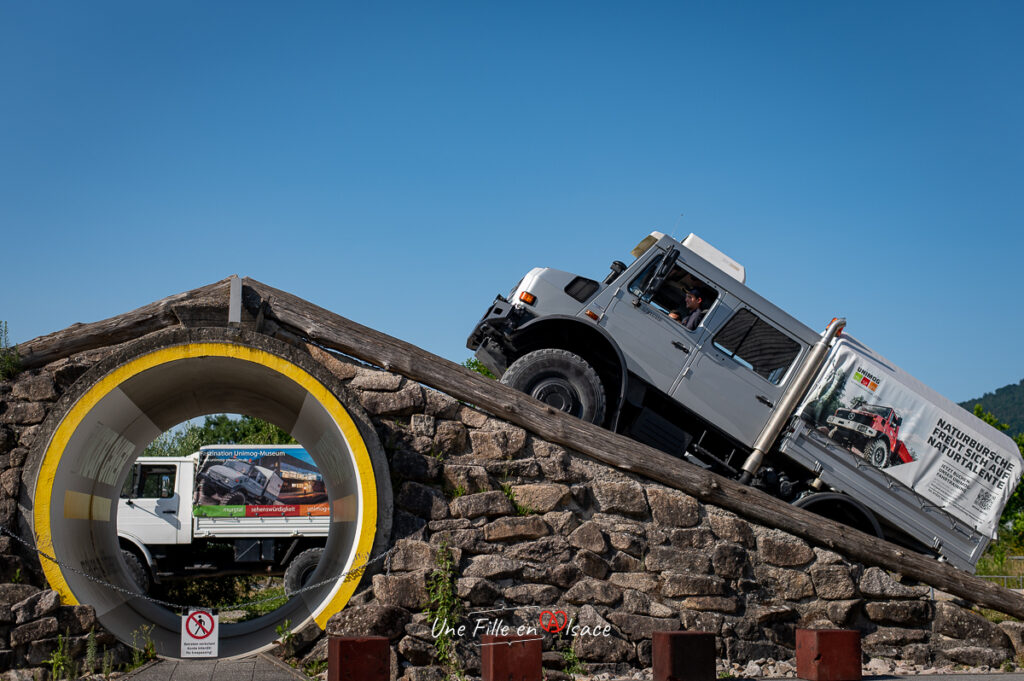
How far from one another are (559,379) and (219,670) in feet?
13.7

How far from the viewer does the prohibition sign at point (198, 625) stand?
6.32 metres

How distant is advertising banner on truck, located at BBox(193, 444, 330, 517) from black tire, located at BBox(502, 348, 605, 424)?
23.3 ft

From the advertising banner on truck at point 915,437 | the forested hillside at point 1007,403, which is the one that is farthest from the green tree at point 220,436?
the forested hillside at point 1007,403

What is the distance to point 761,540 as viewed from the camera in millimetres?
7742

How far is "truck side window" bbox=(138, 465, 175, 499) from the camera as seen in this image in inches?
562

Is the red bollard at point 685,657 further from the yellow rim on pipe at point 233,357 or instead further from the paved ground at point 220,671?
the yellow rim on pipe at point 233,357

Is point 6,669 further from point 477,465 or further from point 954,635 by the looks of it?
point 954,635

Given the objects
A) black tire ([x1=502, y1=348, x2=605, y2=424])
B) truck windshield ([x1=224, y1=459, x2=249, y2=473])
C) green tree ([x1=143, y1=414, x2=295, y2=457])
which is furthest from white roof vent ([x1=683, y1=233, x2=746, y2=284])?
green tree ([x1=143, y1=414, x2=295, y2=457])

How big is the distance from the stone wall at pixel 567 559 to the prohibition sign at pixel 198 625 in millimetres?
764

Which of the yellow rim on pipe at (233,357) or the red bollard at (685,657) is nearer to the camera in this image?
the red bollard at (685,657)

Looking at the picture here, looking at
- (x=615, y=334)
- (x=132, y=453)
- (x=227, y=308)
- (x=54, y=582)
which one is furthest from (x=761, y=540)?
(x=132, y=453)

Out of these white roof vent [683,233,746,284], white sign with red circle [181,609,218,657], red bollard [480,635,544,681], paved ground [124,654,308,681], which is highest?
white roof vent [683,233,746,284]

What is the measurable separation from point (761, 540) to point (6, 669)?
6103 millimetres

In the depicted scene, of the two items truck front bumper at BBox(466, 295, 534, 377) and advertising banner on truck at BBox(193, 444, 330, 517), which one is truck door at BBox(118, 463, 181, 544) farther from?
truck front bumper at BBox(466, 295, 534, 377)
